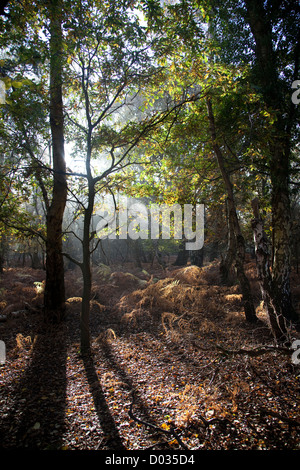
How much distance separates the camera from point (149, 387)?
12.4 feet

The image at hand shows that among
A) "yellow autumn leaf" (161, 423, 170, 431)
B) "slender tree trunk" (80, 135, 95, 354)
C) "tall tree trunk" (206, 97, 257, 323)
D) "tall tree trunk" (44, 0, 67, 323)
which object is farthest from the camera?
"tall tree trunk" (44, 0, 67, 323)

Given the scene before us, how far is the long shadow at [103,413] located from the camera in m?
2.66

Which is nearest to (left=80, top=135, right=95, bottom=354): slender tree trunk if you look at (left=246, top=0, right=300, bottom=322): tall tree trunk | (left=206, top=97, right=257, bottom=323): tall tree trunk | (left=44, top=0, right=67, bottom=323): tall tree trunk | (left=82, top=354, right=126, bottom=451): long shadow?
(left=82, top=354, right=126, bottom=451): long shadow

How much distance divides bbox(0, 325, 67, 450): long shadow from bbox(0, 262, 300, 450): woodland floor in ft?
0.05

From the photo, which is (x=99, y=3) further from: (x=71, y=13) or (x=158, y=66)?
(x=158, y=66)

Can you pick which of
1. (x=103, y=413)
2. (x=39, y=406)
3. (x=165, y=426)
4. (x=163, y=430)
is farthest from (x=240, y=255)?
(x=39, y=406)

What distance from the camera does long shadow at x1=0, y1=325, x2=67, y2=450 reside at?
2.74 metres

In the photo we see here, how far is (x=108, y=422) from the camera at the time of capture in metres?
3.01

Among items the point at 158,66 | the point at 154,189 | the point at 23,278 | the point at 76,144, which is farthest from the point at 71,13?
the point at 23,278

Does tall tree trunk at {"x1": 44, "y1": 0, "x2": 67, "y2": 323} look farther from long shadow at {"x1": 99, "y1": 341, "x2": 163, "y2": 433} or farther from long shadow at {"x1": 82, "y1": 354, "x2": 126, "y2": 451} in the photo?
long shadow at {"x1": 82, "y1": 354, "x2": 126, "y2": 451}

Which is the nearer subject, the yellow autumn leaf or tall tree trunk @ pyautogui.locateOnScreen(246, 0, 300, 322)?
the yellow autumn leaf

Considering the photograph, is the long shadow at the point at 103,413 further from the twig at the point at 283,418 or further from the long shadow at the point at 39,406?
the twig at the point at 283,418

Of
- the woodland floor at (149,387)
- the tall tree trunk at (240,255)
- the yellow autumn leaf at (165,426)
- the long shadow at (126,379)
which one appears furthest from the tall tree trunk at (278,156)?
the yellow autumn leaf at (165,426)
